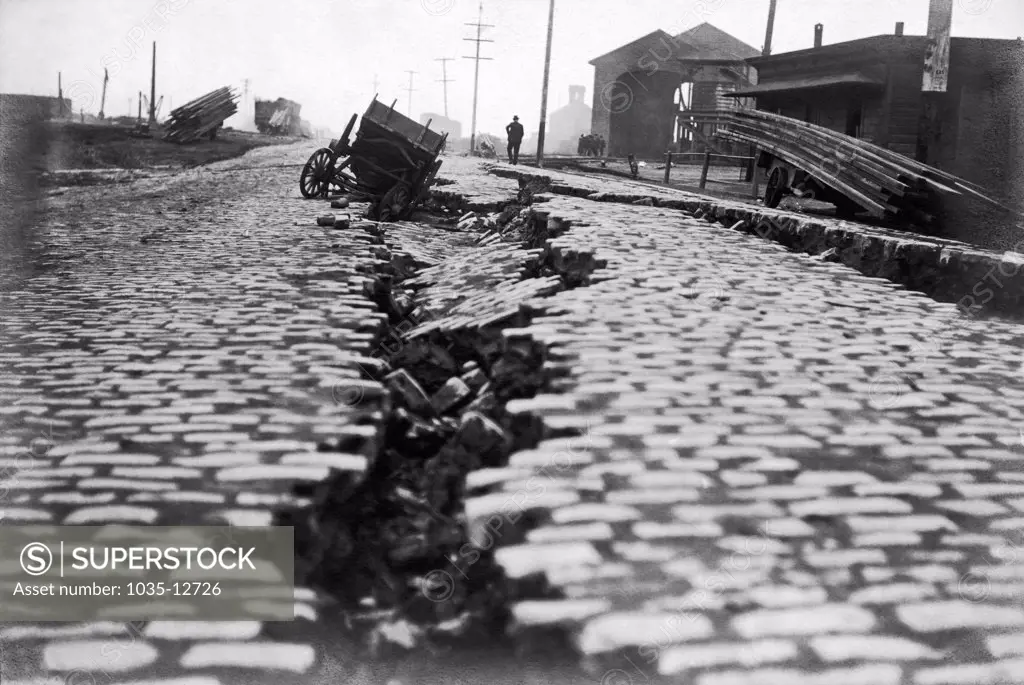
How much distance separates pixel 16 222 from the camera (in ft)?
30.2

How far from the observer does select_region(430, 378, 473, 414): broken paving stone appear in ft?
12.4

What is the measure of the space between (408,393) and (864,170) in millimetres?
9199

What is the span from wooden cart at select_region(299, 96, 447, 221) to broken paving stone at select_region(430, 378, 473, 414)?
25.0 feet

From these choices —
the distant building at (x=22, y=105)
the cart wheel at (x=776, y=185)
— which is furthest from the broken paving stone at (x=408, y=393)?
the cart wheel at (x=776, y=185)

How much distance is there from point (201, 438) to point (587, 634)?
66.7 inches

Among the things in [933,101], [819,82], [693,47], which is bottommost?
[933,101]

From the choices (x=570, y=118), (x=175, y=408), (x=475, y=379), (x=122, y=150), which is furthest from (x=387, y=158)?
(x=570, y=118)

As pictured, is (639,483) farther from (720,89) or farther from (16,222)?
(720,89)

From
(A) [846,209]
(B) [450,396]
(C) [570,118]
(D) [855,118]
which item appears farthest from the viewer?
(C) [570,118]

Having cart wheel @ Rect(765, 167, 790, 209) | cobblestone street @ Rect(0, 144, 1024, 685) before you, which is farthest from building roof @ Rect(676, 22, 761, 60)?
cobblestone street @ Rect(0, 144, 1024, 685)

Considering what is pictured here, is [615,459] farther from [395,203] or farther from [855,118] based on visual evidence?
[855,118]

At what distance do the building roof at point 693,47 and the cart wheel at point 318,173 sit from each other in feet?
93.2

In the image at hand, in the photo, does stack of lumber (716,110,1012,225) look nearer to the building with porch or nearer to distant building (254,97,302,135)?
the building with porch

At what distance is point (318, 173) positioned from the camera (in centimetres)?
1220
